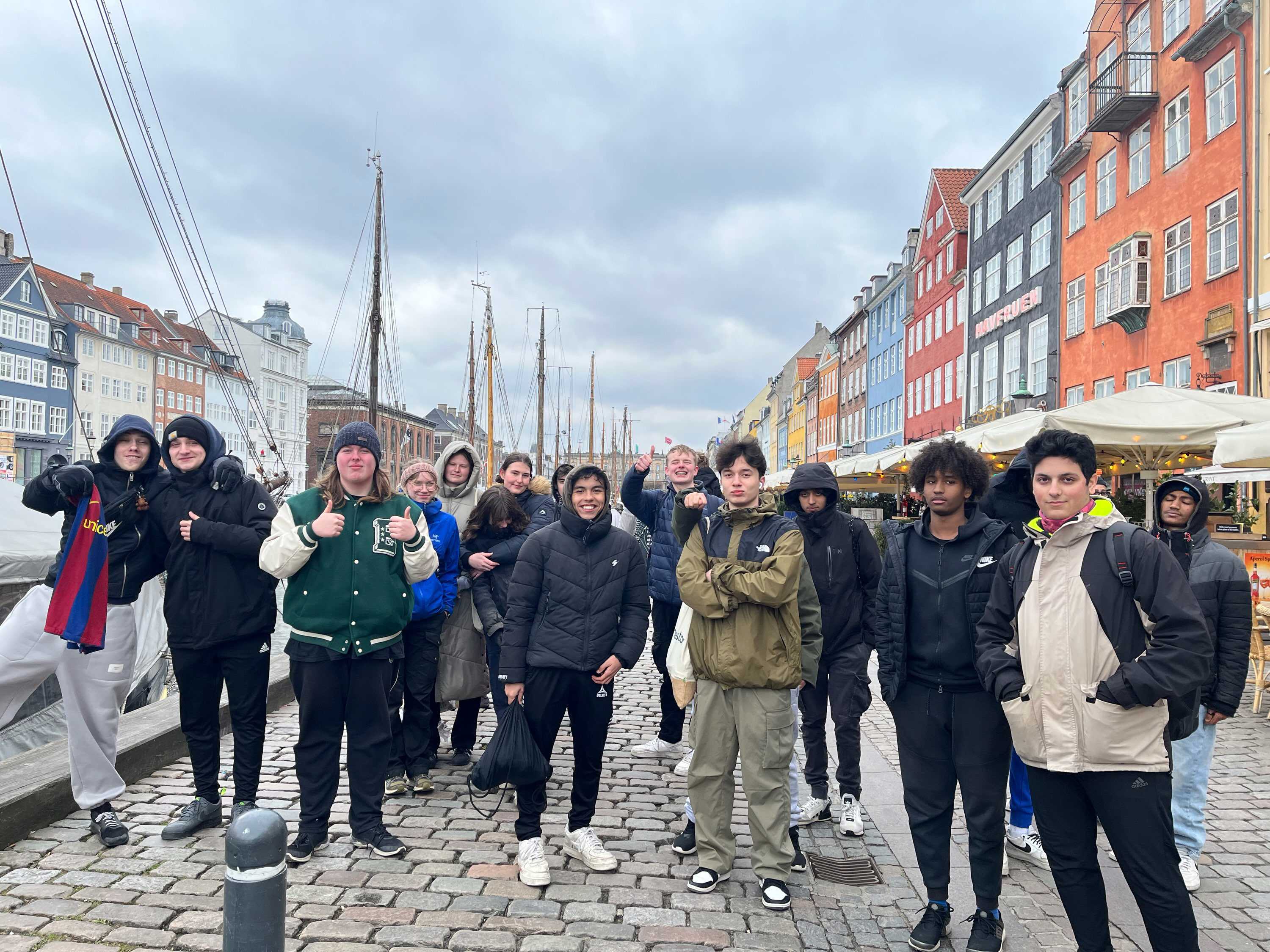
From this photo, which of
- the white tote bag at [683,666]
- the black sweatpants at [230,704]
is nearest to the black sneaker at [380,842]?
the black sweatpants at [230,704]

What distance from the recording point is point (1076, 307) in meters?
25.9

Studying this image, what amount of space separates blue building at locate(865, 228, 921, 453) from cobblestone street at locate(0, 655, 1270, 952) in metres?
42.2

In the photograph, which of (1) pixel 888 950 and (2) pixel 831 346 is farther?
(2) pixel 831 346

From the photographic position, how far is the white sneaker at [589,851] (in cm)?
428

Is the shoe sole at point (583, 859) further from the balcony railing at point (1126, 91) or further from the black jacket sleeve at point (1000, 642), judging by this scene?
the balcony railing at point (1126, 91)

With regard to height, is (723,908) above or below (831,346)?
below

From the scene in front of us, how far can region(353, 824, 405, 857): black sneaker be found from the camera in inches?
172

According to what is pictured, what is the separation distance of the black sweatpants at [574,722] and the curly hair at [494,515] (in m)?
1.61

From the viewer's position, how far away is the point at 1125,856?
292 cm

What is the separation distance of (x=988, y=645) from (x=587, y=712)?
1964 millimetres

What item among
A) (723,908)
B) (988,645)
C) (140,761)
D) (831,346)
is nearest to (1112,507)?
(988,645)

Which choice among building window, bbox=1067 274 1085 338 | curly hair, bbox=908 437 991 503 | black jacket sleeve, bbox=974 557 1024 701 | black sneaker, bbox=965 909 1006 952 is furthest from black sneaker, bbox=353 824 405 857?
building window, bbox=1067 274 1085 338

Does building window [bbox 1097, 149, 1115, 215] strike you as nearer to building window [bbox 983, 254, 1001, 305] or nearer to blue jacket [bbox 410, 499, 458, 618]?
building window [bbox 983, 254, 1001, 305]

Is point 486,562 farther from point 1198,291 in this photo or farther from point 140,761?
point 1198,291
